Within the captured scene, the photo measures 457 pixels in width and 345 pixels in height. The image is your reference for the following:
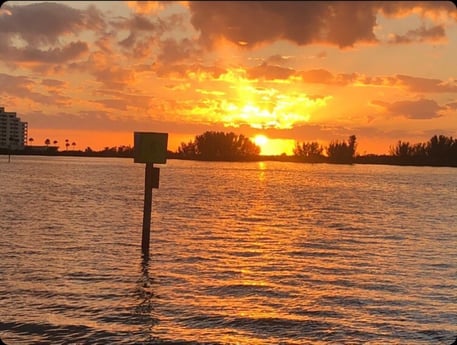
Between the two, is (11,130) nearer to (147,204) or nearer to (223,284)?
(147,204)

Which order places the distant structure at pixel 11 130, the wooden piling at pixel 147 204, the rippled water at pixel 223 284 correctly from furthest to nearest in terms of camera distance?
the distant structure at pixel 11 130 → the wooden piling at pixel 147 204 → the rippled water at pixel 223 284

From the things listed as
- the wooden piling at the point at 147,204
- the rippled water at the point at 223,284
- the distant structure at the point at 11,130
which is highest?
the distant structure at the point at 11,130

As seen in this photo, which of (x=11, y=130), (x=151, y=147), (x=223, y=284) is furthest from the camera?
(x=11, y=130)

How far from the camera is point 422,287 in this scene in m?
12.0

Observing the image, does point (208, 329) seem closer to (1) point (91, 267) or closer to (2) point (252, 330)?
(2) point (252, 330)

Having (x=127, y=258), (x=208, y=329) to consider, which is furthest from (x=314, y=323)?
(x=127, y=258)

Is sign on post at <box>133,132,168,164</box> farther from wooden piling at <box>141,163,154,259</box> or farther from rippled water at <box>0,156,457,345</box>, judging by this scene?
rippled water at <box>0,156,457,345</box>

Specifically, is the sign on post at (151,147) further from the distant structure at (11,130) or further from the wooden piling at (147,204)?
the distant structure at (11,130)

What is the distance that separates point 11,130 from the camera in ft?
548

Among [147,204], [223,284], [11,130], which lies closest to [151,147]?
[147,204]

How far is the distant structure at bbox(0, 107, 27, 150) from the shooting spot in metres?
161

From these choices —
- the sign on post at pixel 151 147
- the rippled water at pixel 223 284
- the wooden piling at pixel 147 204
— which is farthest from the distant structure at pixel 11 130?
the sign on post at pixel 151 147

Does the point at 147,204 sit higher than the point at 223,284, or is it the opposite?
the point at 147,204

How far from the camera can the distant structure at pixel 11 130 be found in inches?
6344
